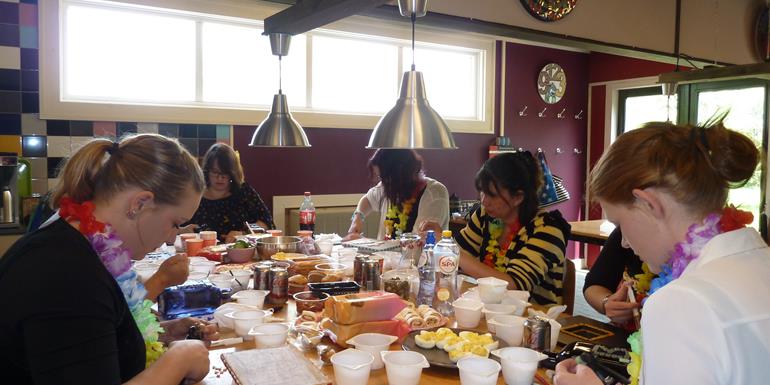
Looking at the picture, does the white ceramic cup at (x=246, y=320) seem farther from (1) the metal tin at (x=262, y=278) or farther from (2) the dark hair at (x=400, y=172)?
(2) the dark hair at (x=400, y=172)

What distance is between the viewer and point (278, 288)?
2119 millimetres

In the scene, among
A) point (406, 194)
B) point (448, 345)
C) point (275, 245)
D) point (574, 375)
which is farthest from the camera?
point (406, 194)

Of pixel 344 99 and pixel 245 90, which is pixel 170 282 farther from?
pixel 344 99

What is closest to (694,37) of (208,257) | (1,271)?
(208,257)

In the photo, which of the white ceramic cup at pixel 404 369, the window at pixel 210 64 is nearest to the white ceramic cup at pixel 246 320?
the white ceramic cup at pixel 404 369

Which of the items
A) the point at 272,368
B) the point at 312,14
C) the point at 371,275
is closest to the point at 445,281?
the point at 371,275

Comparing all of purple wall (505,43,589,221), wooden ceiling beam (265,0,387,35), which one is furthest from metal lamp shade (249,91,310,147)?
purple wall (505,43,589,221)

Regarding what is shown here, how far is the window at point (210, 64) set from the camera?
4238 millimetres

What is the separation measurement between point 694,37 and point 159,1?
403cm

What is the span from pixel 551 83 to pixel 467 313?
550cm

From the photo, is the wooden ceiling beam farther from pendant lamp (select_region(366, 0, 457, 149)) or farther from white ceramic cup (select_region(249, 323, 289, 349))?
white ceramic cup (select_region(249, 323, 289, 349))

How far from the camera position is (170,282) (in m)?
1.91

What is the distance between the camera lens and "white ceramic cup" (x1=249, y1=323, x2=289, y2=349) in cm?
158

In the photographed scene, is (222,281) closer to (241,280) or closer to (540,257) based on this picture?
(241,280)
